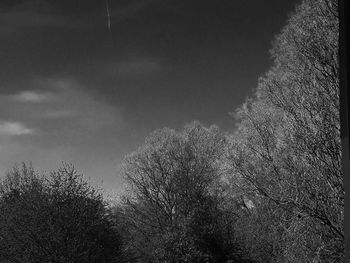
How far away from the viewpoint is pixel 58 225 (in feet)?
69.6

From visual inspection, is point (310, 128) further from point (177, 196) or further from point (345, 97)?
A: point (177, 196)

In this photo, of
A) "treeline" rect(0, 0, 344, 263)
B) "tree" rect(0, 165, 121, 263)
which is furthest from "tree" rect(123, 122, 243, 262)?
"tree" rect(0, 165, 121, 263)

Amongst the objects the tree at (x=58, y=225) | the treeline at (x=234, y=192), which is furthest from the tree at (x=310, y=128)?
the tree at (x=58, y=225)

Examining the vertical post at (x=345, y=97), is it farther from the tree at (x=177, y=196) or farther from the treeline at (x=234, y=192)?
the tree at (x=177, y=196)

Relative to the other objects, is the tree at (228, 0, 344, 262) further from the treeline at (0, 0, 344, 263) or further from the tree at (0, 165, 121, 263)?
the tree at (0, 165, 121, 263)

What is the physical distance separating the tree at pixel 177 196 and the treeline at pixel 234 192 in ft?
0.27

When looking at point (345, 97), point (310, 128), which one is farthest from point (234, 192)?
point (345, 97)

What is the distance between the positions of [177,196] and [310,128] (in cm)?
2073

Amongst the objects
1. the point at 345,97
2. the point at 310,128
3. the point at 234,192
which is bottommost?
the point at 345,97

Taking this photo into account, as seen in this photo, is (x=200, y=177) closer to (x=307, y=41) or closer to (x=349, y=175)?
(x=307, y=41)

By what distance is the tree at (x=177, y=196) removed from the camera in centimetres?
2516

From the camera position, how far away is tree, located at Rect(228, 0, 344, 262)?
9305 millimetres

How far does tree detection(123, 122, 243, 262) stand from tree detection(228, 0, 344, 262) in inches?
556

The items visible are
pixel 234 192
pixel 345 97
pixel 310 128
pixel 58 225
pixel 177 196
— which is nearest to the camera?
pixel 345 97
